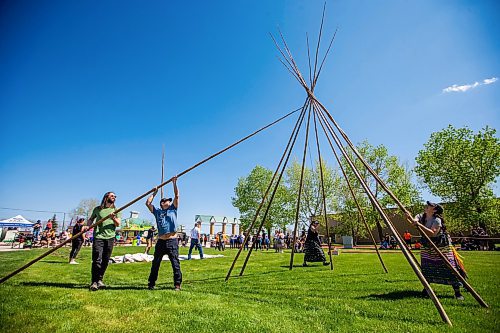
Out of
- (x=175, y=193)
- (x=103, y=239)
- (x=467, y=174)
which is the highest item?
(x=467, y=174)

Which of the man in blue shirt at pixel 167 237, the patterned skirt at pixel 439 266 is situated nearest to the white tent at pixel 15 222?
the man in blue shirt at pixel 167 237

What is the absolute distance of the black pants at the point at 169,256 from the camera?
19.5 ft

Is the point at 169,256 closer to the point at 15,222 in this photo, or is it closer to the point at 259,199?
the point at 15,222

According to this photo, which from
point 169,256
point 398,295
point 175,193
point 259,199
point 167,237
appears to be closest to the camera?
point 398,295

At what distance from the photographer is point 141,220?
123 ft

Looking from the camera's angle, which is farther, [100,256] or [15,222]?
[15,222]

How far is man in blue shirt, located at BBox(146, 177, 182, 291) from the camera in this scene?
596 centimetres

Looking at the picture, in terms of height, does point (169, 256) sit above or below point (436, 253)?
below

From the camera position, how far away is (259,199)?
4084cm

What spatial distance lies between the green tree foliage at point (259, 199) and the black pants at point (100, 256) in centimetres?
3311

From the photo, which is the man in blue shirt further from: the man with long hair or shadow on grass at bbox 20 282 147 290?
the man with long hair

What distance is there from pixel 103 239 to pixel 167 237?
1.50 meters

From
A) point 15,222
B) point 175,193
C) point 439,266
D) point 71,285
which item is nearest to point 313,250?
point 439,266

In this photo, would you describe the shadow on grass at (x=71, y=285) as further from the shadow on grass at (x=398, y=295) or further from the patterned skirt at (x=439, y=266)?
the patterned skirt at (x=439, y=266)
